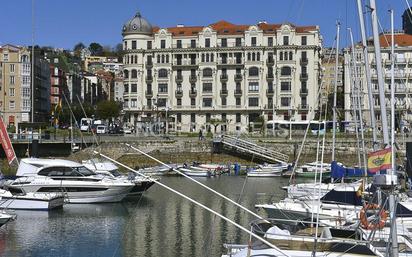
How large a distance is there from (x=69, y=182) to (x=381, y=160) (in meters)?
33.8

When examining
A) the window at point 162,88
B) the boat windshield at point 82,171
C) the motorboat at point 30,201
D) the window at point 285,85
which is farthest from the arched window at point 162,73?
the motorboat at point 30,201

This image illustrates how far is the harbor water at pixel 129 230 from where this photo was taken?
102 feet

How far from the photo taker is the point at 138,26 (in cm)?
13538

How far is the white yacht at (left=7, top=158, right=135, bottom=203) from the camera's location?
47.5m

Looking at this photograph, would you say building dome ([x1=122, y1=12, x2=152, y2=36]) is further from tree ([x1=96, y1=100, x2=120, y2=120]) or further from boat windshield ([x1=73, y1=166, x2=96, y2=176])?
boat windshield ([x1=73, y1=166, x2=96, y2=176])

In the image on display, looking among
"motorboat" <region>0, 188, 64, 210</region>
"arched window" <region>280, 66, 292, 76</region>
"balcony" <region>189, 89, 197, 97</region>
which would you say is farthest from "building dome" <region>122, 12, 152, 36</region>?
"motorboat" <region>0, 188, 64, 210</region>

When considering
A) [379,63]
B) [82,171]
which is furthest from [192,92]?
[379,63]

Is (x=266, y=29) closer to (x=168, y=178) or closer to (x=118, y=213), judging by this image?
(x=168, y=178)

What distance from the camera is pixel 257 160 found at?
3615 inches

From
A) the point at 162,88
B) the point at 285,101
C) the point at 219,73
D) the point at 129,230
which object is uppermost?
the point at 219,73

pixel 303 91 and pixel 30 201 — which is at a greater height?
pixel 303 91

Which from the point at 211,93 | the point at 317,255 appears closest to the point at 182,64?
the point at 211,93

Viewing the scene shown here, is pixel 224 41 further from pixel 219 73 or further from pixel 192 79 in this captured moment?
pixel 192 79

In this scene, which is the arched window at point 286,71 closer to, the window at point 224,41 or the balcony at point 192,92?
the window at point 224,41
